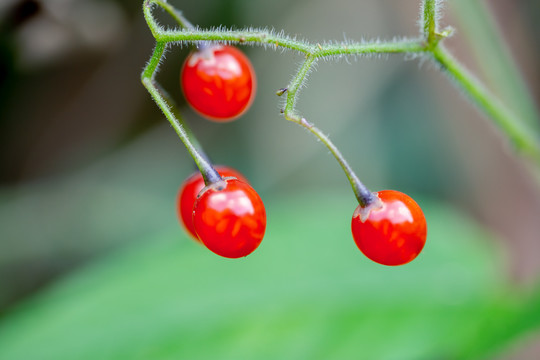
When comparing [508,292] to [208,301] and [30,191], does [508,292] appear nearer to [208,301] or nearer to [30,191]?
[208,301]

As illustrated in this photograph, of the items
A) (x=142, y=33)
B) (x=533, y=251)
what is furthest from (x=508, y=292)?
(x=142, y=33)

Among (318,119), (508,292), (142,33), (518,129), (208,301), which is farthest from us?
(318,119)

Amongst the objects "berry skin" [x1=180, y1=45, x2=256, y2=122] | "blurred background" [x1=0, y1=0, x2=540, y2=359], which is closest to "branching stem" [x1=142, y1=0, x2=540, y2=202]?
"berry skin" [x1=180, y1=45, x2=256, y2=122]

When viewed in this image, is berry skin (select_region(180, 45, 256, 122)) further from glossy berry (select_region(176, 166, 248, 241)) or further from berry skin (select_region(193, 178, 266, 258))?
berry skin (select_region(193, 178, 266, 258))

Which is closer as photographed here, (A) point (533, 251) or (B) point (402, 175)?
(A) point (533, 251)

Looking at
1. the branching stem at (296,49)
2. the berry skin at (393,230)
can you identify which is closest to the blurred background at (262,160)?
the branching stem at (296,49)

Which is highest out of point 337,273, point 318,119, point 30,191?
point 30,191

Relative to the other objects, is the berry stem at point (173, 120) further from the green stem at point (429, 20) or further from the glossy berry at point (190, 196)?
the green stem at point (429, 20)

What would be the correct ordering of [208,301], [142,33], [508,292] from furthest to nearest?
[142,33], [508,292], [208,301]

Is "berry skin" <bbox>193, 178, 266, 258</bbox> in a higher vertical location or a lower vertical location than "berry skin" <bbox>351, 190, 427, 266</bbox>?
higher
